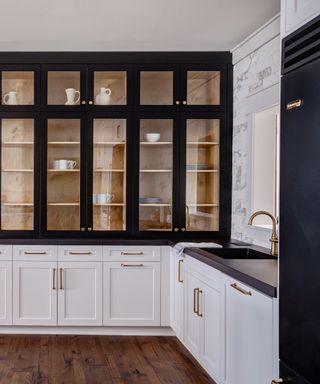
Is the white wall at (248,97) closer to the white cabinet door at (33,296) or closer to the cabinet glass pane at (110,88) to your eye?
the cabinet glass pane at (110,88)

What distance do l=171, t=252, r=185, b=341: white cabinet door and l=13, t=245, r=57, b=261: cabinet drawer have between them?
42.4 inches

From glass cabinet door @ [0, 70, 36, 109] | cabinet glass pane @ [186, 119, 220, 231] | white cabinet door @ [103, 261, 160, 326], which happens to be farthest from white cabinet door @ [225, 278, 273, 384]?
glass cabinet door @ [0, 70, 36, 109]

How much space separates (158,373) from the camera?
380cm

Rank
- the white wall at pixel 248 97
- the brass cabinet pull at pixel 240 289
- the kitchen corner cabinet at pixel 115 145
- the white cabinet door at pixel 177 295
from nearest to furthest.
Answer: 1. the brass cabinet pull at pixel 240 289
2. the white wall at pixel 248 97
3. the white cabinet door at pixel 177 295
4. the kitchen corner cabinet at pixel 115 145

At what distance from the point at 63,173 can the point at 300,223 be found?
360cm

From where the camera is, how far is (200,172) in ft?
16.4

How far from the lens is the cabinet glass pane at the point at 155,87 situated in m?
4.96

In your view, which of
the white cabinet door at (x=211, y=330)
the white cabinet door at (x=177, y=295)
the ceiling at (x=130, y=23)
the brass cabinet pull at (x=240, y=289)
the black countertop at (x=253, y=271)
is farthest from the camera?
the white cabinet door at (x=177, y=295)

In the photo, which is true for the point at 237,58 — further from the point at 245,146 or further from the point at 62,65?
the point at 62,65

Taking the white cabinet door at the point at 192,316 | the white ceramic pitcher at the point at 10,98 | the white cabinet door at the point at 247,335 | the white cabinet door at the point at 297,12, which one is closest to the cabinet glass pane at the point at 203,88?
the white ceramic pitcher at the point at 10,98

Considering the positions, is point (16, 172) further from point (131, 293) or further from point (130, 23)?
point (130, 23)

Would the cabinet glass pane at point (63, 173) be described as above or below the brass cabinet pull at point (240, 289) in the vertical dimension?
above

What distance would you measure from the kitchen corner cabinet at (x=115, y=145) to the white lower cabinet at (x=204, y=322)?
110 cm

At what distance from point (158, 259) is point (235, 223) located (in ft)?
2.56
